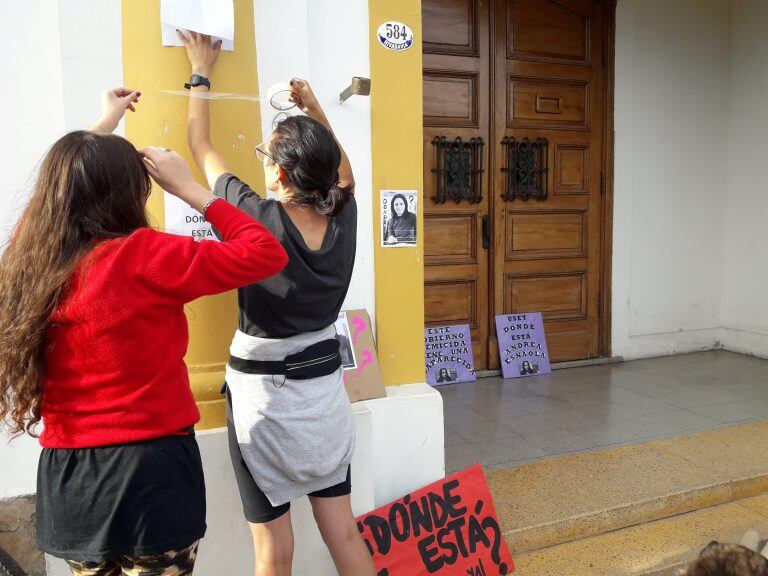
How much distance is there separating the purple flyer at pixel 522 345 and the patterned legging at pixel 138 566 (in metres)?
4.00

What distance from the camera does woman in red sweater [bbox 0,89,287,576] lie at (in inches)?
51.3

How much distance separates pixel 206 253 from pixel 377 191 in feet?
4.51

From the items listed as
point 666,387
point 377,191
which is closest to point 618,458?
point 666,387

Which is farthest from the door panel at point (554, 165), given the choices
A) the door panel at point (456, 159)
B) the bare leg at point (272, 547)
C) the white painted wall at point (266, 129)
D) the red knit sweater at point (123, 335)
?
the red knit sweater at point (123, 335)

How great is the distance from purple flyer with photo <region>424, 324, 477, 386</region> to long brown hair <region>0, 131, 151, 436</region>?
370cm

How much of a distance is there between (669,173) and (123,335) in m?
5.62

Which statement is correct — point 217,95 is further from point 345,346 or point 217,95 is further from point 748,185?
point 748,185

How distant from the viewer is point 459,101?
487 cm

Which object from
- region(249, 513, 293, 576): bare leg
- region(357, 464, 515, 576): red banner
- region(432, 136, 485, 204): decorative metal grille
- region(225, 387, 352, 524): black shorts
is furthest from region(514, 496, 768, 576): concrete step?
region(432, 136, 485, 204): decorative metal grille

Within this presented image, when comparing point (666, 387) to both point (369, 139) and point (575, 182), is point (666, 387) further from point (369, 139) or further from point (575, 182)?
point (369, 139)

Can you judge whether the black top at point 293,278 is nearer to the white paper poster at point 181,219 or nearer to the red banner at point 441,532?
the white paper poster at point 181,219

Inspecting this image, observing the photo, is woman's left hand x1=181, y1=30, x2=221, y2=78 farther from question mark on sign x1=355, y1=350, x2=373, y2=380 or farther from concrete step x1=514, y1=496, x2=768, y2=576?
concrete step x1=514, y1=496, x2=768, y2=576

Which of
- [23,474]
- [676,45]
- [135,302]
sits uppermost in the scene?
[676,45]

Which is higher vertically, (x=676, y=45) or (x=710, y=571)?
(x=676, y=45)
